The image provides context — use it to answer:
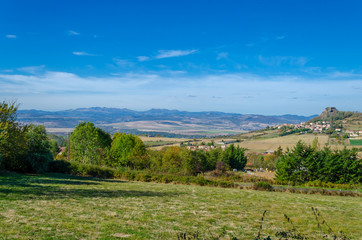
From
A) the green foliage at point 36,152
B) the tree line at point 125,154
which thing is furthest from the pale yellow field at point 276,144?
the green foliage at point 36,152

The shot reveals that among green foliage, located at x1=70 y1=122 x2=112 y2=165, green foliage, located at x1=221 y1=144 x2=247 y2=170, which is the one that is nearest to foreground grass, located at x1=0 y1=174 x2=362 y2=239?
green foliage, located at x1=70 y1=122 x2=112 y2=165

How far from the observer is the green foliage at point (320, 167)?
1797 inches

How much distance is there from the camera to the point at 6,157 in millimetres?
25219

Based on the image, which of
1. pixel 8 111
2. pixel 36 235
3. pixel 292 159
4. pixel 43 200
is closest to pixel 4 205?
pixel 43 200

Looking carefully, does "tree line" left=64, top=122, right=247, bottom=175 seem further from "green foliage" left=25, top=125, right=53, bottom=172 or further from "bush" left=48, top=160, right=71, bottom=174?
"green foliage" left=25, top=125, right=53, bottom=172

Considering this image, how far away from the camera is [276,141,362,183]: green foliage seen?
1797 inches

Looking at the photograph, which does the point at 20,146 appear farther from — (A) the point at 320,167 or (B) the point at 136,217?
(A) the point at 320,167

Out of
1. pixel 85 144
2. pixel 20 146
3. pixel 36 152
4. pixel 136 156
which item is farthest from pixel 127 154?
pixel 20 146

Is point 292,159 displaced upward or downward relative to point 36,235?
downward

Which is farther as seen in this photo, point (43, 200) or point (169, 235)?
point (43, 200)

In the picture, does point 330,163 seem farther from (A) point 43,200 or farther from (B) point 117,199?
(A) point 43,200

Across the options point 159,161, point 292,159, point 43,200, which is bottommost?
point 159,161

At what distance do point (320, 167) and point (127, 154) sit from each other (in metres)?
42.4

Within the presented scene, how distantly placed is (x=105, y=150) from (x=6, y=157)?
1544 inches
